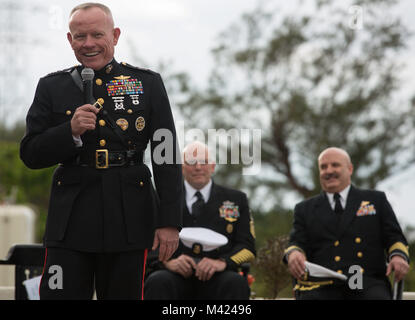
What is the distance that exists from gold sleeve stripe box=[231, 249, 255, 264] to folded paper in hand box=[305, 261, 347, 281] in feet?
1.28

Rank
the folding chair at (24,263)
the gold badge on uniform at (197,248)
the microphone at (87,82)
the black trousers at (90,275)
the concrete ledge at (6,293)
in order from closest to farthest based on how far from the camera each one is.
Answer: the black trousers at (90,275) < the microphone at (87,82) < the gold badge on uniform at (197,248) < the folding chair at (24,263) < the concrete ledge at (6,293)

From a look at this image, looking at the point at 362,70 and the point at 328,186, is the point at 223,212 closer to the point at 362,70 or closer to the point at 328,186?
the point at 328,186

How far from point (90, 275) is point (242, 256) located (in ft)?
7.30

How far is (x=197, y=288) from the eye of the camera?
4781 millimetres

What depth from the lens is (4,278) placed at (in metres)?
9.30

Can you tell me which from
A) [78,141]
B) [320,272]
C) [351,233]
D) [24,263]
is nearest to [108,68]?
[78,141]

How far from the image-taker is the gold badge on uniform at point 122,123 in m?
2.84

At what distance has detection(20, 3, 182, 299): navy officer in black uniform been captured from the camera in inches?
106

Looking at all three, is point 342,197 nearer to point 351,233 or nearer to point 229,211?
point 351,233

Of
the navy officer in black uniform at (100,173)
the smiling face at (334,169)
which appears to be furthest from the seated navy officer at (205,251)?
the navy officer in black uniform at (100,173)

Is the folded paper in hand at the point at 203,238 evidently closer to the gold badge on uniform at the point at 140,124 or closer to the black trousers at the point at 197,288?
the black trousers at the point at 197,288

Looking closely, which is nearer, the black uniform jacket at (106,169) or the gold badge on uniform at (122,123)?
the black uniform jacket at (106,169)
